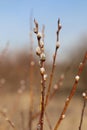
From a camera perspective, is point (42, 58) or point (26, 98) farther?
A: point (26, 98)

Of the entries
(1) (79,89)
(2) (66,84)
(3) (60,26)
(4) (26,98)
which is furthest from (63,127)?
(2) (66,84)

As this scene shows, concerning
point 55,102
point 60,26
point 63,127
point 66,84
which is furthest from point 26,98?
point 60,26

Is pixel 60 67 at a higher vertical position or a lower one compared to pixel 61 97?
higher

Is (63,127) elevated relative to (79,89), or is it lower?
lower

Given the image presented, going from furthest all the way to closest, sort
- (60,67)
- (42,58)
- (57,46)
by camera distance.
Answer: (60,67)
(57,46)
(42,58)

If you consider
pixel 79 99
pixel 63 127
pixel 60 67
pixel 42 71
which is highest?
pixel 60 67

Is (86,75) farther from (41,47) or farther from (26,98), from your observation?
(41,47)

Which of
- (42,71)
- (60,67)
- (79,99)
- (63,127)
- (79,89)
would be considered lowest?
(42,71)

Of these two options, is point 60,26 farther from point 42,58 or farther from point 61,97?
point 61,97

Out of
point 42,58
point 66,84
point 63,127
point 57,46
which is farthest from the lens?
point 66,84
